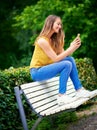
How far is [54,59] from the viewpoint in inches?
240

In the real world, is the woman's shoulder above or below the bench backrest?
above

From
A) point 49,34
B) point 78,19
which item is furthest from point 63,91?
point 78,19

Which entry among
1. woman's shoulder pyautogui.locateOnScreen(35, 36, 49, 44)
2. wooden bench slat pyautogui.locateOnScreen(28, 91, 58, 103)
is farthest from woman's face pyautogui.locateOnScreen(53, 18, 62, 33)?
wooden bench slat pyautogui.locateOnScreen(28, 91, 58, 103)

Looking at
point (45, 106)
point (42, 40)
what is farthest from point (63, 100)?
point (42, 40)

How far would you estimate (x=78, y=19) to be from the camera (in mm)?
16656

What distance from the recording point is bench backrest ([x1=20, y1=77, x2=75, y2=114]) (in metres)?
5.76

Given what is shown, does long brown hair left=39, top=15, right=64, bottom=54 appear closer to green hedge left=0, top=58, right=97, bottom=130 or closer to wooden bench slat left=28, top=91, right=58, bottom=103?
wooden bench slat left=28, top=91, right=58, bottom=103

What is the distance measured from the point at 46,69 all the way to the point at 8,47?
2128 cm

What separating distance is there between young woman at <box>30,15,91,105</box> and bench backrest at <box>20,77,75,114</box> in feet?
0.53

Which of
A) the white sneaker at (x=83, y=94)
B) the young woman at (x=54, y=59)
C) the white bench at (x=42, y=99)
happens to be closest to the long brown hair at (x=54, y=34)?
the young woman at (x=54, y=59)

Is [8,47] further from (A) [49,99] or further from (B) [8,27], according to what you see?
(A) [49,99]

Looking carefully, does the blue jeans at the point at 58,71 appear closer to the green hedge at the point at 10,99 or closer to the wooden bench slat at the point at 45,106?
the wooden bench slat at the point at 45,106

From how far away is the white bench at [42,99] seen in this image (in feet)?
18.5

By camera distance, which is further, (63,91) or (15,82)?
(15,82)
